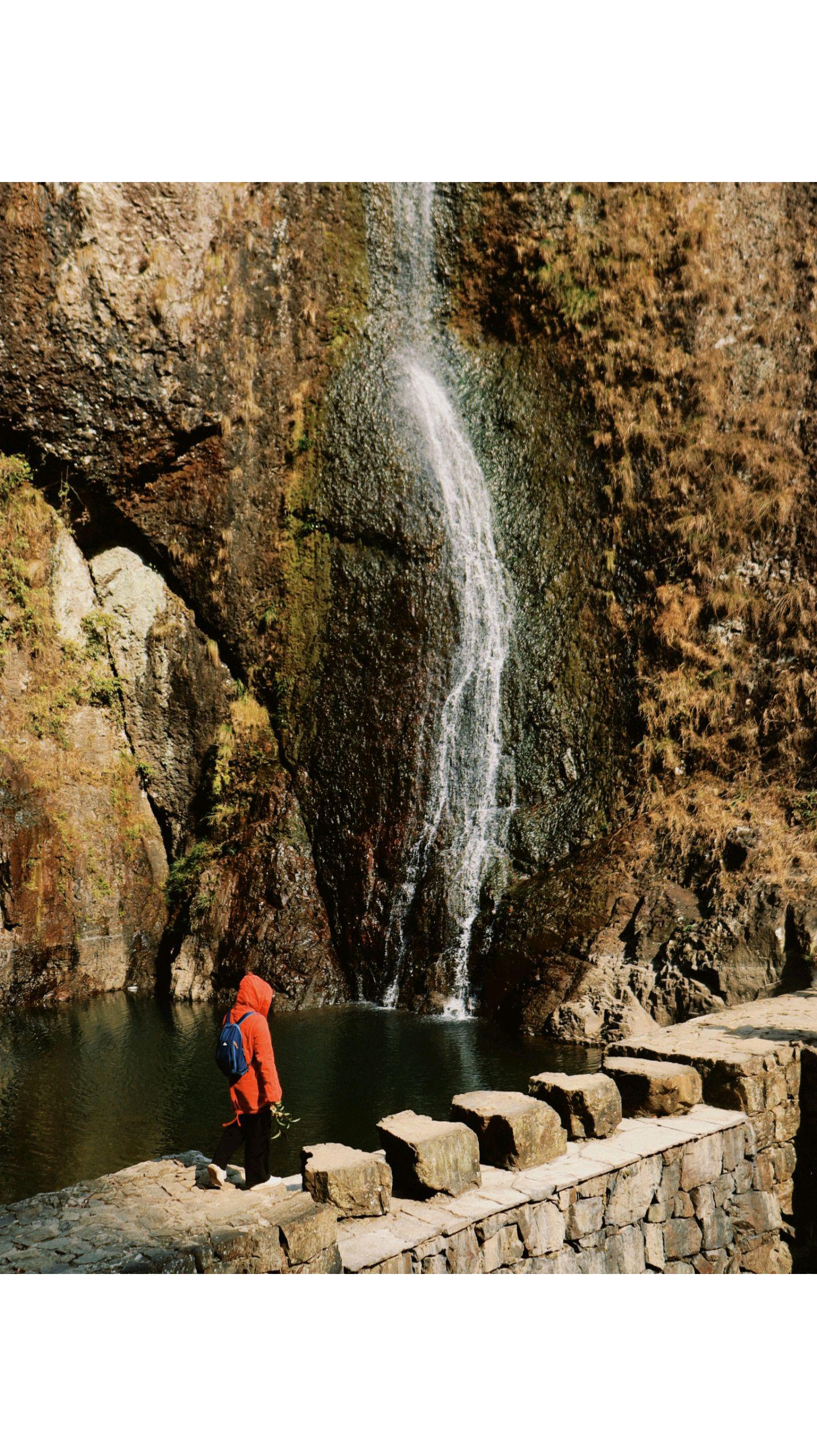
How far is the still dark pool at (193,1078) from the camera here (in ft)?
30.6

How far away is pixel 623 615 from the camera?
1622 centimetres

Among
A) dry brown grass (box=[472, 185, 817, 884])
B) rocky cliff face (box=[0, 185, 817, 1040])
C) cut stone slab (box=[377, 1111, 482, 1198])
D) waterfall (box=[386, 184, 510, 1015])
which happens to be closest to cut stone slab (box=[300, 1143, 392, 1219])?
cut stone slab (box=[377, 1111, 482, 1198])

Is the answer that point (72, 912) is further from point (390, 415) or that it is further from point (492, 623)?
point (390, 415)

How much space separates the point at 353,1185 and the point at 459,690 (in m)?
11.4

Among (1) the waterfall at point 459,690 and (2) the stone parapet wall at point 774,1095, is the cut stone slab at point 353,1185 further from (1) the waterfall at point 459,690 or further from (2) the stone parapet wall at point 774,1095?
(1) the waterfall at point 459,690

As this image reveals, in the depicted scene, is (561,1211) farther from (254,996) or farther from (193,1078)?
(193,1078)

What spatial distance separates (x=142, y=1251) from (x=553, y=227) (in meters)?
18.7

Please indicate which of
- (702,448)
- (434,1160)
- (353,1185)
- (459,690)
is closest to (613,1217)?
(434,1160)

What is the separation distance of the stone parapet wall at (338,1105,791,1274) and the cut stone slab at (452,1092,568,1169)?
8cm

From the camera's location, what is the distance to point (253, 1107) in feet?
21.4

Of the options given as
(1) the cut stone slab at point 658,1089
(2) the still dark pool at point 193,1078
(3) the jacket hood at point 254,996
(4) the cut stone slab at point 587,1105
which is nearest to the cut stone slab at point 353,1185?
(3) the jacket hood at point 254,996

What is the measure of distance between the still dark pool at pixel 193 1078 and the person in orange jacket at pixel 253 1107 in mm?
2045

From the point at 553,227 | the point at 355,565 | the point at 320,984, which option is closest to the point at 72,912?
the point at 320,984

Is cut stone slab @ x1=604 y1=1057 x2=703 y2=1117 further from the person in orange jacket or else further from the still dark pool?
the still dark pool
